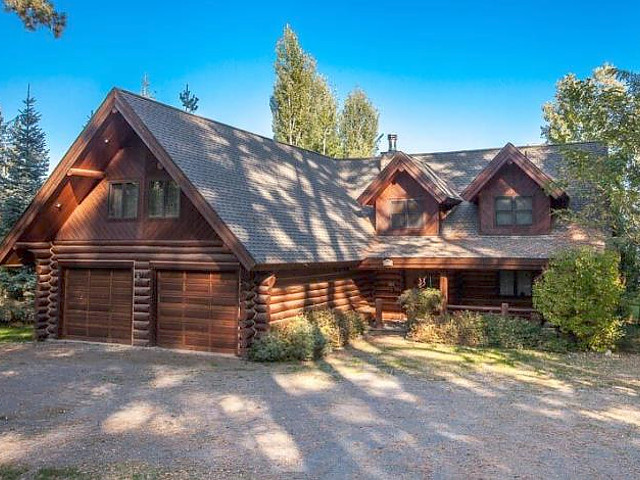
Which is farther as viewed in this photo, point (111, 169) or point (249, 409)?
point (111, 169)

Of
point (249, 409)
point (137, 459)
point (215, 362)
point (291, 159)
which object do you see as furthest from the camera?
point (291, 159)

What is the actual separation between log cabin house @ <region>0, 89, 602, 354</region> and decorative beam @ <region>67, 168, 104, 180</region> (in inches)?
2.0

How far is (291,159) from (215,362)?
1058 centimetres

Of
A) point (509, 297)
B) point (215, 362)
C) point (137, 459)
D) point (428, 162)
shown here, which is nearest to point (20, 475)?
point (137, 459)

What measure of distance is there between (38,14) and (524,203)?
52.3 feet

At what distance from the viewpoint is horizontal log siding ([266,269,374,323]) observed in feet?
50.4

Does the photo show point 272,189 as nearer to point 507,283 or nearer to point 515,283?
point 507,283

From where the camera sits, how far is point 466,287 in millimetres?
20766

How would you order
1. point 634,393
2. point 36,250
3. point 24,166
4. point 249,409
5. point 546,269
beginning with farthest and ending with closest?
point 24,166 < point 36,250 < point 546,269 < point 634,393 < point 249,409

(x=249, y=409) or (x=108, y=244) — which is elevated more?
(x=108, y=244)

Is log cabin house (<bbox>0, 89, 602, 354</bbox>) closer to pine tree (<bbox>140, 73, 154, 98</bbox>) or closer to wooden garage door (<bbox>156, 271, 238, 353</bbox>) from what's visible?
wooden garage door (<bbox>156, 271, 238, 353</bbox>)

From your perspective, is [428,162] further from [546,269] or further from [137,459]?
[137,459]

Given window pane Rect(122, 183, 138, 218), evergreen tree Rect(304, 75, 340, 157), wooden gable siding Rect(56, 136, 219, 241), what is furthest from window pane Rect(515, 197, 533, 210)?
evergreen tree Rect(304, 75, 340, 157)

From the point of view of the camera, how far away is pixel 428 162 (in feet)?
83.4
